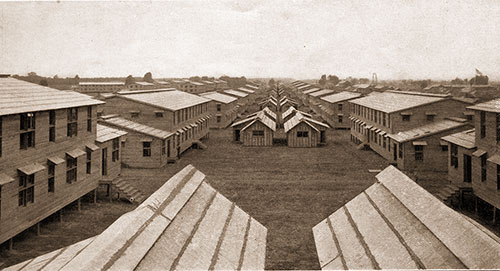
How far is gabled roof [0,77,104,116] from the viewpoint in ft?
60.7

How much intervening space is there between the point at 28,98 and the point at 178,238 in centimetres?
1888

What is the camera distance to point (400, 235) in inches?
268

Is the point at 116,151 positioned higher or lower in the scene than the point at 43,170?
higher

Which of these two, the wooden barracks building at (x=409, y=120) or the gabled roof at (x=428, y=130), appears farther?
the wooden barracks building at (x=409, y=120)

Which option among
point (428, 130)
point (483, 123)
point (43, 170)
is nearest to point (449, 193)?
point (483, 123)

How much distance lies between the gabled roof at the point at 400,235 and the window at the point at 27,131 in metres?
17.4

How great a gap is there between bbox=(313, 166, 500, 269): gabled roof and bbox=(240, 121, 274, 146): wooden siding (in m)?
44.3

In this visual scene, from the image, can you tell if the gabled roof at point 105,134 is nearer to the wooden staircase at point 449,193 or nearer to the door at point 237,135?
the door at point 237,135

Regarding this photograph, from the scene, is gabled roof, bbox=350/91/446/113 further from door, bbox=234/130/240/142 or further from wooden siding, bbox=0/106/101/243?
wooden siding, bbox=0/106/101/243

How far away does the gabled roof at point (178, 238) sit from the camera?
519 centimetres

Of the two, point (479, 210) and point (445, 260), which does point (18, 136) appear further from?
point (479, 210)

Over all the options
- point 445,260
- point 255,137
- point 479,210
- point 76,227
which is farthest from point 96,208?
point 255,137

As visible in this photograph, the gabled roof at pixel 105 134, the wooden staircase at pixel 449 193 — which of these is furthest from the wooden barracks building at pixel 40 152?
the wooden staircase at pixel 449 193

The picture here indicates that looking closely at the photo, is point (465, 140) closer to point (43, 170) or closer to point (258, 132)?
point (43, 170)
